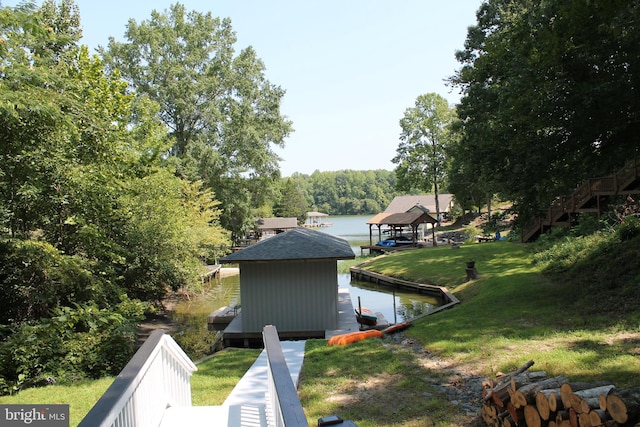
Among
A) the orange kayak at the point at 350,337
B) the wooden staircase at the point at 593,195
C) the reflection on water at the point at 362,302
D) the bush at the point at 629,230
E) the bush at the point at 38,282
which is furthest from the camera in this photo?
the reflection on water at the point at 362,302

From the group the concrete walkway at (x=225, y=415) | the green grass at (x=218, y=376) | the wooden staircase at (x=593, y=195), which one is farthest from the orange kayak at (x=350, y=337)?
the wooden staircase at (x=593, y=195)

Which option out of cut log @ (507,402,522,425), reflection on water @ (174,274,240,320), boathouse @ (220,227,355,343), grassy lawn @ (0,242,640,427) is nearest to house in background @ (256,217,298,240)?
reflection on water @ (174,274,240,320)

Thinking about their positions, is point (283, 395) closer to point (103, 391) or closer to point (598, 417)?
point (598, 417)

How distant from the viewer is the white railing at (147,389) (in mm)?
3185

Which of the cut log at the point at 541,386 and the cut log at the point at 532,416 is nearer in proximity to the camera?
the cut log at the point at 532,416

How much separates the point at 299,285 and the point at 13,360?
277 inches

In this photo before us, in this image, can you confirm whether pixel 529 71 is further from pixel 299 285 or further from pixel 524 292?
pixel 299 285

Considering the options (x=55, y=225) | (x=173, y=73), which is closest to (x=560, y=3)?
(x=55, y=225)

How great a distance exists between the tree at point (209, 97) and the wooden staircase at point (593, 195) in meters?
22.8

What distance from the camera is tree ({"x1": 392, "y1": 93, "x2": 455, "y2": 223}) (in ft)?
161

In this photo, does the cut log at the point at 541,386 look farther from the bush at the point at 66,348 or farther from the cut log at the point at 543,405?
the bush at the point at 66,348

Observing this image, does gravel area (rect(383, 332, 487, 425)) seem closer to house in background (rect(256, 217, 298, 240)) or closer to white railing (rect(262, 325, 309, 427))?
white railing (rect(262, 325, 309, 427))

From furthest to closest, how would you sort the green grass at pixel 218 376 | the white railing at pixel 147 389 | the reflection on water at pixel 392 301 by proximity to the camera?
Answer: 1. the reflection on water at pixel 392 301
2. the green grass at pixel 218 376
3. the white railing at pixel 147 389

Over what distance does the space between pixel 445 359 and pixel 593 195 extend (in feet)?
24.8
